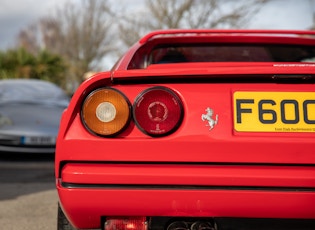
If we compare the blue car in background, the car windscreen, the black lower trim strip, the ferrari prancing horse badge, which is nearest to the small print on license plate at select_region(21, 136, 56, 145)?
the blue car in background

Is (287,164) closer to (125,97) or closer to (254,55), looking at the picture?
(125,97)

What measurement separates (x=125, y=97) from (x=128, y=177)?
1.11ft

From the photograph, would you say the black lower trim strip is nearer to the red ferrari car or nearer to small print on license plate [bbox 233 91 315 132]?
the red ferrari car

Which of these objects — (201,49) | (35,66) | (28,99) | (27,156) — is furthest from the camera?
(35,66)

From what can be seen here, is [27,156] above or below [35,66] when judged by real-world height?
below

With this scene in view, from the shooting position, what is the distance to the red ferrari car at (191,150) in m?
Result: 1.92

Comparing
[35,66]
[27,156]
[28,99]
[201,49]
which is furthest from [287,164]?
[35,66]

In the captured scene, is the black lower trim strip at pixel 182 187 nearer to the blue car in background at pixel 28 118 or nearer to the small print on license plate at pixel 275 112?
the small print on license plate at pixel 275 112

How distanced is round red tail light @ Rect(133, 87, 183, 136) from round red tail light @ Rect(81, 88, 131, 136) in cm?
5

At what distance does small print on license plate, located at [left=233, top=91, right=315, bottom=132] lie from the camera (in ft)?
6.47

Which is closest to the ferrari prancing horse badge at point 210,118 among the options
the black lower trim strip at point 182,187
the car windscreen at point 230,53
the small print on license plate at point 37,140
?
the black lower trim strip at point 182,187

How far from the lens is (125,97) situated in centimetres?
202

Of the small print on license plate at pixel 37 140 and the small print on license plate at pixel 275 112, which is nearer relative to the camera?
the small print on license plate at pixel 275 112

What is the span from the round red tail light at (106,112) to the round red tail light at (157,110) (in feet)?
0.17
